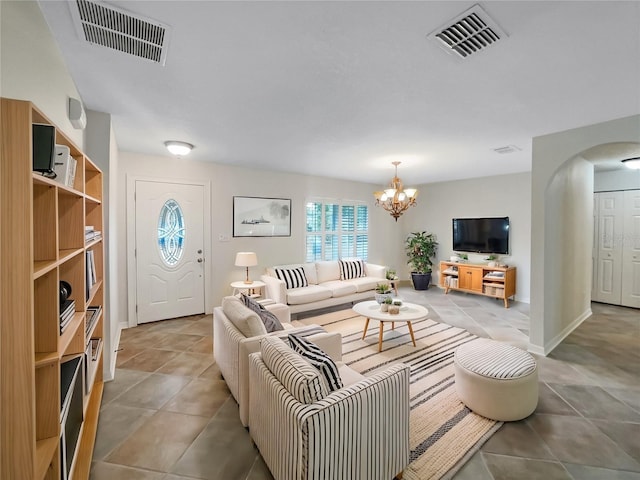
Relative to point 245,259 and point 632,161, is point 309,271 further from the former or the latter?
point 632,161

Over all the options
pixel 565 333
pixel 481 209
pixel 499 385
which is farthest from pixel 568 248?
pixel 499 385

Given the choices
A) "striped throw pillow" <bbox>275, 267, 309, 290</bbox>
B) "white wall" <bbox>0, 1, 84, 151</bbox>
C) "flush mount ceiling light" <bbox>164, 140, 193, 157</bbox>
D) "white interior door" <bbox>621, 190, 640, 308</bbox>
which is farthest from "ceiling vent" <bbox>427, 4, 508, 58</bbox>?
"white interior door" <bbox>621, 190, 640, 308</bbox>

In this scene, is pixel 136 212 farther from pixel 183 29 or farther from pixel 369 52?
pixel 369 52

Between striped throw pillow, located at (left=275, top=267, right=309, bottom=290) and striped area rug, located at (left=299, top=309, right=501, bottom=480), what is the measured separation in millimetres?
597

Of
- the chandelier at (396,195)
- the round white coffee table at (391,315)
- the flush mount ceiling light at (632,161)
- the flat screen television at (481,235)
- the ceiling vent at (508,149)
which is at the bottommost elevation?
the round white coffee table at (391,315)

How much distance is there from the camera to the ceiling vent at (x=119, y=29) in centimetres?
144

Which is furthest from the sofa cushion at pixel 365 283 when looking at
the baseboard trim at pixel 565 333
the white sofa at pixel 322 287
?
the baseboard trim at pixel 565 333

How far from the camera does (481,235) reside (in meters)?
5.96

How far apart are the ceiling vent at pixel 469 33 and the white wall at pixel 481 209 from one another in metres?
4.58

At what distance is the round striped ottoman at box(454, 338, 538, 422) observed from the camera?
83.8 inches

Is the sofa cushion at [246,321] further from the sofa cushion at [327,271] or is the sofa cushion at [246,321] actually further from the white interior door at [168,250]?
the sofa cushion at [327,271]

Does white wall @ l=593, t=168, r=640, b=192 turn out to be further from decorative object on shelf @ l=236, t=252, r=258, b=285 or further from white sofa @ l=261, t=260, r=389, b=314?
decorative object on shelf @ l=236, t=252, r=258, b=285

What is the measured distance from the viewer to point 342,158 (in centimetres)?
436

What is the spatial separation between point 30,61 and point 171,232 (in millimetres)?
3193
